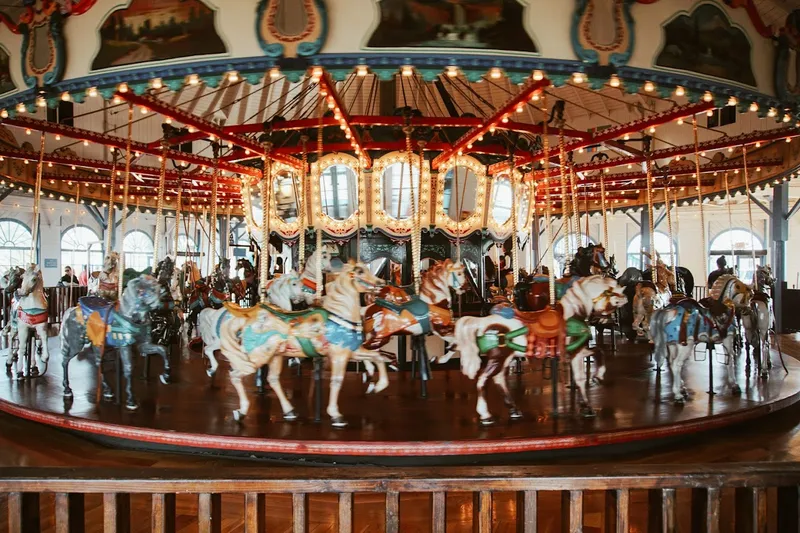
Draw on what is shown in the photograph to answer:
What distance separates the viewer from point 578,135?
8031 millimetres

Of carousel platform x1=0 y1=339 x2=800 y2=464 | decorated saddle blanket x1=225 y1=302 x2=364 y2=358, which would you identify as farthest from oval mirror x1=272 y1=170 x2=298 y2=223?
decorated saddle blanket x1=225 y1=302 x2=364 y2=358

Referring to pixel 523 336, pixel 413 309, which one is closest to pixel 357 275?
pixel 413 309

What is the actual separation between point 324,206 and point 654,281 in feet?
17.9

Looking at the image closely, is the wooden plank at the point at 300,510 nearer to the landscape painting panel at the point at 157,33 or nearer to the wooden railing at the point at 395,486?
the wooden railing at the point at 395,486

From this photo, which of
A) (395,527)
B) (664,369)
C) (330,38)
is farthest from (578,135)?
(395,527)

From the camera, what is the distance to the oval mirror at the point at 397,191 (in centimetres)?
977

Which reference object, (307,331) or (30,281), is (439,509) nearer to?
(307,331)

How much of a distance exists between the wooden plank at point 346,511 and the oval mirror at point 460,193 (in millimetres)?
8307

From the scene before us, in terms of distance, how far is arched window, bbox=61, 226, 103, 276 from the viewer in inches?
785

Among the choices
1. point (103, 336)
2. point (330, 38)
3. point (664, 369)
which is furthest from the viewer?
point (664, 369)

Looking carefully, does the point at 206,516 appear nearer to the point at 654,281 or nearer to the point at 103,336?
the point at 103,336

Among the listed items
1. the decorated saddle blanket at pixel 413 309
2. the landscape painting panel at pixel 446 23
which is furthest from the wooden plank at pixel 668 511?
the decorated saddle blanket at pixel 413 309

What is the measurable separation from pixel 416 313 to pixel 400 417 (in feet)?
3.60

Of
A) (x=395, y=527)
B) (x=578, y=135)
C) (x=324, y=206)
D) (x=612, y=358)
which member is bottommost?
(x=612, y=358)
